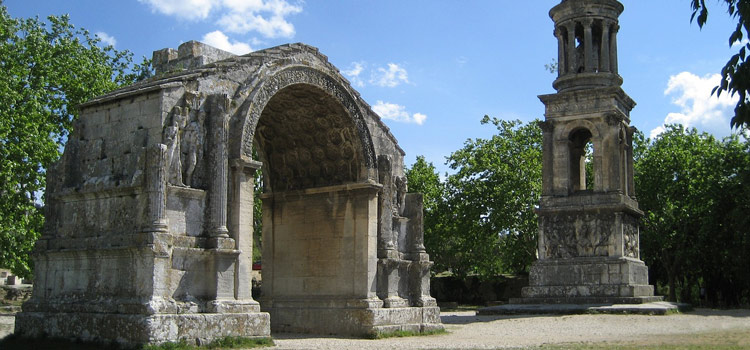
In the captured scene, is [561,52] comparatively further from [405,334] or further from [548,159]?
[405,334]

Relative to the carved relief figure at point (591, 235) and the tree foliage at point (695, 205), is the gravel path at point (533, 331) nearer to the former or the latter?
the carved relief figure at point (591, 235)

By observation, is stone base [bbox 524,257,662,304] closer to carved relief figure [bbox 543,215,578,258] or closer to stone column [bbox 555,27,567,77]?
carved relief figure [bbox 543,215,578,258]

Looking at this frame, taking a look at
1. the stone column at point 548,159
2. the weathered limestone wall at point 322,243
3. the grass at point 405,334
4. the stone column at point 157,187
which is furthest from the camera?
the stone column at point 548,159

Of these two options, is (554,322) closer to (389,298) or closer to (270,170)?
(389,298)

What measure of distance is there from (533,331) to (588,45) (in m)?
11.7

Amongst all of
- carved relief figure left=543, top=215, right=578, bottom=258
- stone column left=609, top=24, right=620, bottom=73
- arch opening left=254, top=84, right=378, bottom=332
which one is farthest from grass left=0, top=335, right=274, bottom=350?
stone column left=609, top=24, right=620, bottom=73

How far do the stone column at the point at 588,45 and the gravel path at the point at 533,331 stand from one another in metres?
8.62

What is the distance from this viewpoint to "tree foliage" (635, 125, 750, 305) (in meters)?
30.8

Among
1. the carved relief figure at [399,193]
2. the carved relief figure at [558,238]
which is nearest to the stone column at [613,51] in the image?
the carved relief figure at [558,238]

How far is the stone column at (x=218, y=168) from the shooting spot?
495 inches

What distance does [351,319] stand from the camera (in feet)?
50.3

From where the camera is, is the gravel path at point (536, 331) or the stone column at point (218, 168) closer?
the stone column at point (218, 168)

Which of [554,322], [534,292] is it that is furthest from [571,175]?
[554,322]

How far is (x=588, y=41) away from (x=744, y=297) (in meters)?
16.8
